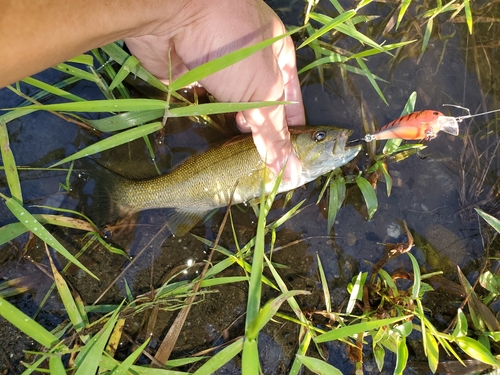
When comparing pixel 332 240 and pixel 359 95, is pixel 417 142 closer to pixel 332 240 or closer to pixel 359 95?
pixel 359 95

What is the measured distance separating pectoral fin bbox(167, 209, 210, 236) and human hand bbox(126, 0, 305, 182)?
0.77 m

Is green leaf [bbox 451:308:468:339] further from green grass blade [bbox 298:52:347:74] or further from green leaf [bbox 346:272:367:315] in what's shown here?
green grass blade [bbox 298:52:347:74]

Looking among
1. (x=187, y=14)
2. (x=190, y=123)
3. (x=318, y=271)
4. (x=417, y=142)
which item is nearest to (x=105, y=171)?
(x=190, y=123)

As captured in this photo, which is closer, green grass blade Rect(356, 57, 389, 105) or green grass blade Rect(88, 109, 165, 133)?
green grass blade Rect(88, 109, 165, 133)

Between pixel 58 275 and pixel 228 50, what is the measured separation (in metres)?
2.02

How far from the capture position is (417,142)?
11.1 ft

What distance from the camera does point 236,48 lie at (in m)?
2.59

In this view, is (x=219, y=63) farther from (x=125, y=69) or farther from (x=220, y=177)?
(x=125, y=69)

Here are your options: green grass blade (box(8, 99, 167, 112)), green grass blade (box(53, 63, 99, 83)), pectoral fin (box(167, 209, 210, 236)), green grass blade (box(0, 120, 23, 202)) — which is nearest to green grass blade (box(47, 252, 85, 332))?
green grass blade (box(0, 120, 23, 202))

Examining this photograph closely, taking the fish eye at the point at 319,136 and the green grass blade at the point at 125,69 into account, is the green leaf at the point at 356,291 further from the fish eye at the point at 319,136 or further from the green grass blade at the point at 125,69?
the green grass blade at the point at 125,69

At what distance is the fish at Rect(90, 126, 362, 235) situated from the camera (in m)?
3.09

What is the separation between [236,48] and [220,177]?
97cm

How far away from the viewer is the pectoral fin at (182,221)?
10.7ft

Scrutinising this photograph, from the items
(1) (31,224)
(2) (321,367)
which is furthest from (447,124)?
(1) (31,224)
